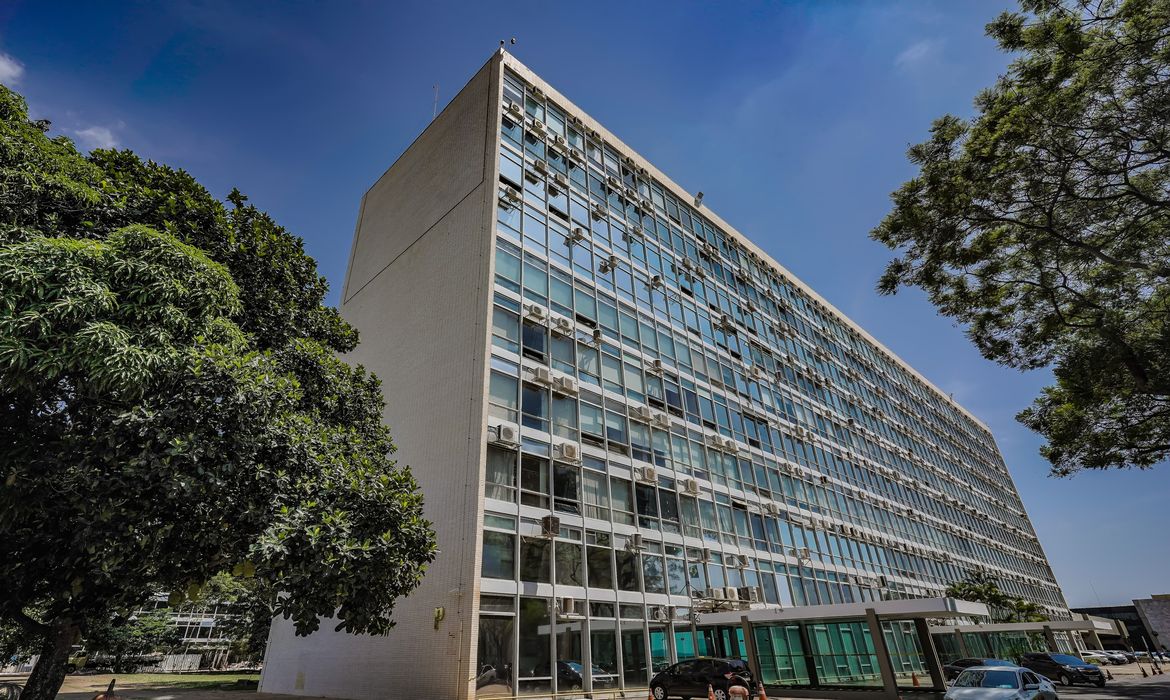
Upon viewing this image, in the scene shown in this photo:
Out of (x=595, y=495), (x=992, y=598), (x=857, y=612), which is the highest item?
(x=595, y=495)

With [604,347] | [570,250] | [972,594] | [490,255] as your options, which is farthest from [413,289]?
[972,594]

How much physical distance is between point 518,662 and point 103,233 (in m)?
14.7

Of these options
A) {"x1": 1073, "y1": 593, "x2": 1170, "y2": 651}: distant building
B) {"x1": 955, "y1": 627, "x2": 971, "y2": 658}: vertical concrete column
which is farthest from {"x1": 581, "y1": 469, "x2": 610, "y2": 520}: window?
{"x1": 1073, "y1": 593, "x2": 1170, "y2": 651}: distant building

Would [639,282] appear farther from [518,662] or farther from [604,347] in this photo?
[518,662]

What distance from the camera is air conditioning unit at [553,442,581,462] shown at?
1962cm

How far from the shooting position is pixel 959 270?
1641cm

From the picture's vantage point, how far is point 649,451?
23.2 meters

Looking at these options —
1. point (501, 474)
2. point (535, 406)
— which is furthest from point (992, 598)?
point (501, 474)

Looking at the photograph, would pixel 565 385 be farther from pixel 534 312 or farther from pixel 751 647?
pixel 751 647

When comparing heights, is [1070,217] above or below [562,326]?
below

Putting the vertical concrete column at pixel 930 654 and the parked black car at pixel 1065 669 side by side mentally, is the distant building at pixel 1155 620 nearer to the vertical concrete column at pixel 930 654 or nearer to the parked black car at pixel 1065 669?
the parked black car at pixel 1065 669

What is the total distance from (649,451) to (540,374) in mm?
6177

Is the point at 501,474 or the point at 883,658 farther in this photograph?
the point at 501,474

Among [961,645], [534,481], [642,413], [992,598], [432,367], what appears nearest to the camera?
[534,481]
